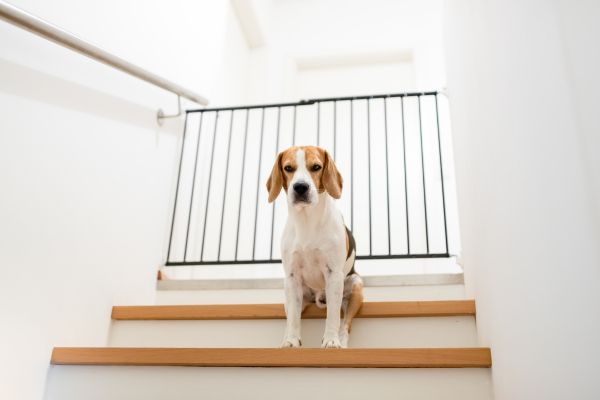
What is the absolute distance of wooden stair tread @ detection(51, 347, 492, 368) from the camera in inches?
51.2

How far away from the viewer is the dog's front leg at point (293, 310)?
1.60 m

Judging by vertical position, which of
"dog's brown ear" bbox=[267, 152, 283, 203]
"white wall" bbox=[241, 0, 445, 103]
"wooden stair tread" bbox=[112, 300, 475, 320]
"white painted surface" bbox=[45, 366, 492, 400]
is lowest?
"white painted surface" bbox=[45, 366, 492, 400]

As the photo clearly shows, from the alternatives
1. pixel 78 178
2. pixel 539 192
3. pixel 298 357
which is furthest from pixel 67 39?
pixel 539 192

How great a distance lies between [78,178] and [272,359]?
3.61 feet

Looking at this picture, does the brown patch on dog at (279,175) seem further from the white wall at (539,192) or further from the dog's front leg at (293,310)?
the white wall at (539,192)

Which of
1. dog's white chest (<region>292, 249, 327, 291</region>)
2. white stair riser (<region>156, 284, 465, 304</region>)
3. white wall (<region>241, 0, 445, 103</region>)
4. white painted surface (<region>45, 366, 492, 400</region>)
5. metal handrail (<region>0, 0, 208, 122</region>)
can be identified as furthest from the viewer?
white wall (<region>241, 0, 445, 103</region>)

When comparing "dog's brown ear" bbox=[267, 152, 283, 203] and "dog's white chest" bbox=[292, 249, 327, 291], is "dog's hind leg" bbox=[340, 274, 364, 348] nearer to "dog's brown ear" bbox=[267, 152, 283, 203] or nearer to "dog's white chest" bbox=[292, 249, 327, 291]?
"dog's white chest" bbox=[292, 249, 327, 291]

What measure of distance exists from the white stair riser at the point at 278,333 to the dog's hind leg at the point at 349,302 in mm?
60

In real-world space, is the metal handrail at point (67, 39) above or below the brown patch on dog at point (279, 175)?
above

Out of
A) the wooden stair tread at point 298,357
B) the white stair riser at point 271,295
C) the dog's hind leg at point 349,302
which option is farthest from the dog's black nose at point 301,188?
the white stair riser at point 271,295

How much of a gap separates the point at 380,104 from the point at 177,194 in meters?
2.43

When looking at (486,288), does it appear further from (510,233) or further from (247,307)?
(247,307)

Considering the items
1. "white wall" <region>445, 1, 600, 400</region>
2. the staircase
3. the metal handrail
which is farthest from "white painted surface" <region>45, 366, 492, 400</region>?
the metal handrail

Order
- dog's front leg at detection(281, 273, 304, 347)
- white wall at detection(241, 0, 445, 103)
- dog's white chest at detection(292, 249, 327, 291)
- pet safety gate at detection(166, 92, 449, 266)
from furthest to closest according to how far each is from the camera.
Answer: white wall at detection(241, 0, 445, 103), pet safety gate at detection(166, 92, 449, 266), dog's white chest at detection(292, 249, 327, 291), dog's front leg at detection(281, 273, 304, 347)
